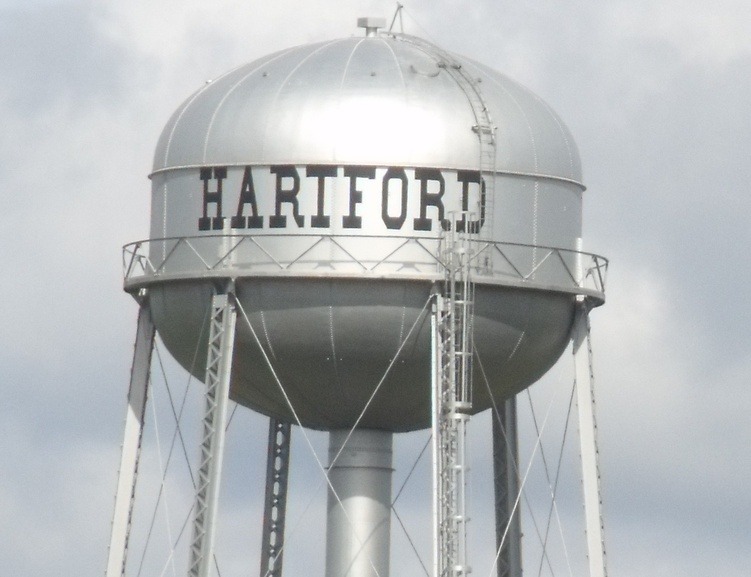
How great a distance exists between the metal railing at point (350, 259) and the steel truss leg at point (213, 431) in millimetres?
699

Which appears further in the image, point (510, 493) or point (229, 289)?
point (510, 493)

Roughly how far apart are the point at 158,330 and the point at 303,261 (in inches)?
125

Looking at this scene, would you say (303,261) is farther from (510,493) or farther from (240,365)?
(510,493)

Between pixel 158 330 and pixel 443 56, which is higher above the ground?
pixel 443 56

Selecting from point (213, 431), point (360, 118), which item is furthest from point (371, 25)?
point (213, 431)

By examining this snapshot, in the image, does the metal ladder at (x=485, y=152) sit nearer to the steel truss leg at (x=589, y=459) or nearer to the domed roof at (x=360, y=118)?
the domed roof at (x=360, y=118)

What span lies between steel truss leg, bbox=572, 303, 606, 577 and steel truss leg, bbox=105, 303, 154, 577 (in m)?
6.49

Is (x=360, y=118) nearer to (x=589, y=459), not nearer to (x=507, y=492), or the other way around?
(x=589, y=459)

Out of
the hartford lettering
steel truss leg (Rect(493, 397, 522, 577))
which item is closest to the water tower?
the hartford lettering

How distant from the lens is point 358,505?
58156 mm

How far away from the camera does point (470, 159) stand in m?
55.5

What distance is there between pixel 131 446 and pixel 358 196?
19.4ft

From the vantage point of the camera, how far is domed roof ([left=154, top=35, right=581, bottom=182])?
5538 cm

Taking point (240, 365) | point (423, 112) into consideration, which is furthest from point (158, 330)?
point (423, 112)
